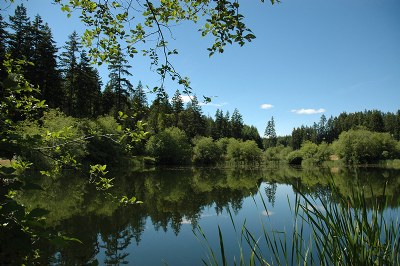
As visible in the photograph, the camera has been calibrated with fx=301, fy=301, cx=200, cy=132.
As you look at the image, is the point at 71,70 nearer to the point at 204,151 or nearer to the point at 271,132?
the point at 204,151

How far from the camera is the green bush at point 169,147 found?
54.9 metres

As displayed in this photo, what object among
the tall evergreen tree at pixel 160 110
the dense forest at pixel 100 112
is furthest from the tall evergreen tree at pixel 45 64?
the tall evergreen tree at pixel 160 110

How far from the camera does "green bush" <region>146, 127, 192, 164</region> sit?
180 ft

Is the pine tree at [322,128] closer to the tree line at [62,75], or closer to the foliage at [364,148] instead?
the foliage at [364,148]

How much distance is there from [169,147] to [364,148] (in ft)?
160

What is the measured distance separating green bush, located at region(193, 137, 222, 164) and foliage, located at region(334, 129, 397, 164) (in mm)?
31880

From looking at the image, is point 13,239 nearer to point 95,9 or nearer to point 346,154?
point 95,9

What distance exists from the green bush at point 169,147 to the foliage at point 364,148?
1569 inches

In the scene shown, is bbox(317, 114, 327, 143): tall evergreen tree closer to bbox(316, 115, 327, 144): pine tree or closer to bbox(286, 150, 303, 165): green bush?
bbox(316, 115, 327, 144): pine tree

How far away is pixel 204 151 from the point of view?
67375mm

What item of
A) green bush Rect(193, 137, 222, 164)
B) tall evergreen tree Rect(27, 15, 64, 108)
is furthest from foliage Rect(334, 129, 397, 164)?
tall evergreen tree Rect(27, 15, 64, 108)

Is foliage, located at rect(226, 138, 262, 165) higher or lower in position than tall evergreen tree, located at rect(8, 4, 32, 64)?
lower

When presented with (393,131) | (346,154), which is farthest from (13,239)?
(393,131)

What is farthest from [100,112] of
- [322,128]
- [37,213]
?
[322,128]
